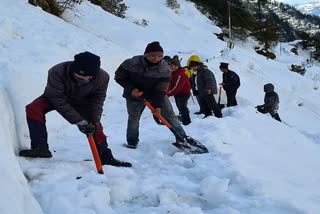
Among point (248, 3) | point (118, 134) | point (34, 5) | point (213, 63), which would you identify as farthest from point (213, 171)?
point (248, 3)

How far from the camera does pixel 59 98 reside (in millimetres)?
4910

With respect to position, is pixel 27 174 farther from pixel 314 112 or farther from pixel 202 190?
pixel 314 112

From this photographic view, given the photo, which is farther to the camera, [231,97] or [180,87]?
[231,97]

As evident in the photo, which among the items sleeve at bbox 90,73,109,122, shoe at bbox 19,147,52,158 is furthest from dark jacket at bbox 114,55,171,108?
shoe at bbox 19,147,52,158

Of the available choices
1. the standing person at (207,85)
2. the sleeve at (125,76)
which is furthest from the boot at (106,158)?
the standing person at (207,85)

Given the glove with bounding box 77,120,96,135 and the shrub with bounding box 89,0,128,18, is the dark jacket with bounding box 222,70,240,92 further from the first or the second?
the shrub with bounding box 89,0,128,18

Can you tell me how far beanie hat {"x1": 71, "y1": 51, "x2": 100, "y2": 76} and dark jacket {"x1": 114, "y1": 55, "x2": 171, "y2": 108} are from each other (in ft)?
5.37

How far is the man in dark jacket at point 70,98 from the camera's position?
15.4 ft

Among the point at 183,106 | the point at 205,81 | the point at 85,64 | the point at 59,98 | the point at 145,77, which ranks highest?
the point at 85,64

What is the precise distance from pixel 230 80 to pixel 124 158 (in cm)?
692

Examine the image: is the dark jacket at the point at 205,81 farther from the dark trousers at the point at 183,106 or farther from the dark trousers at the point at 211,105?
the dark trousers at the point at 183,106

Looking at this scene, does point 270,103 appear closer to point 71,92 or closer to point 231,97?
point 231,97

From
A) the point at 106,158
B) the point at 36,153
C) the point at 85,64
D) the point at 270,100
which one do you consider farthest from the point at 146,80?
the point at 270,100

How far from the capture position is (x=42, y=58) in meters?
9.41
